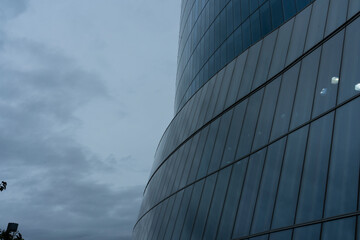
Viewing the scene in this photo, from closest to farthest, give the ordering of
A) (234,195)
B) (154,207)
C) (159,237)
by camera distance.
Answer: (234,195) → (159,237) → (154,207)

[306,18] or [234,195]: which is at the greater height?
[306,18]

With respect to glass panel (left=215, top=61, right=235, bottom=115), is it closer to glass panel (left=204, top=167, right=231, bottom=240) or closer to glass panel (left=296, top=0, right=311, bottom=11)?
glass panel (left=204, top=167, right=231, bottom=240)

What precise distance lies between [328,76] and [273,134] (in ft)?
10.5

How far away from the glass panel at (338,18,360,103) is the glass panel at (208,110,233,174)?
28.0 ft

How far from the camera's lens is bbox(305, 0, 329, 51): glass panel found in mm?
15375

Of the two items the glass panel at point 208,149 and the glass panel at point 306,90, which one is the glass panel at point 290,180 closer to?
the glass panel at point 306,90

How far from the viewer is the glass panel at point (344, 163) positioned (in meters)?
10.0

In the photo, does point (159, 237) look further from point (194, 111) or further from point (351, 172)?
point (351, 172)

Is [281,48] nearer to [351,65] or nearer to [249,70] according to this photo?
[249,70]

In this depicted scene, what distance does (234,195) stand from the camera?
16.3 meters

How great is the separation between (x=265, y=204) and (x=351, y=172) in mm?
4057

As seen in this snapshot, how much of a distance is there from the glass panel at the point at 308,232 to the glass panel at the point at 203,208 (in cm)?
770

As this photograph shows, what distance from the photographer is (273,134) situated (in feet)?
49.9

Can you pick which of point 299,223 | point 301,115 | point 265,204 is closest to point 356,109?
point 301,115
